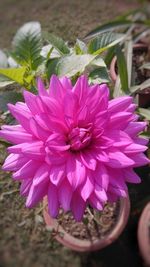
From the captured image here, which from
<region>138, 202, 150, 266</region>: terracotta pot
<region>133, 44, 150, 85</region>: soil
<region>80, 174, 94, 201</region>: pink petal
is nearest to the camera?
<region>80, 174, 94, 201</region>: pink petal

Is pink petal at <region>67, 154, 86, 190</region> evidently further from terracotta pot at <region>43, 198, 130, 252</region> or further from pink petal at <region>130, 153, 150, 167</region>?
terracotta pot at <region>43, 198, 130, 252</region>

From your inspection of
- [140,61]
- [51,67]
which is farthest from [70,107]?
[140,61]

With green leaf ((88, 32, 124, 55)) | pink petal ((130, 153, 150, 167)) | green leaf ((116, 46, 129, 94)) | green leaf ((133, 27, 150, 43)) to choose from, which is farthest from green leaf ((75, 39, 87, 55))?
green leaf ((133, 27, 150, 43))

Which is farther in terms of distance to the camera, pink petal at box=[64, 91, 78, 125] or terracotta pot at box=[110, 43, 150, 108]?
terracotta pot at box=[110, 43, 150, 108]

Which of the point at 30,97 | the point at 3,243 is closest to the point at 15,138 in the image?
the point at 30,97

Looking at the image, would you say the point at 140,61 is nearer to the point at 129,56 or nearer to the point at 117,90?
the point at 129,56

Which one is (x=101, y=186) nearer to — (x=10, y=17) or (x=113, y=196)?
(x=113, y=196)

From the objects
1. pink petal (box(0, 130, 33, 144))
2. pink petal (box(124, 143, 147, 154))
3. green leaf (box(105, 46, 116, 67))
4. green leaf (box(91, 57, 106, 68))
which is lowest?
pink petal (box(124, 143, 147, 154))

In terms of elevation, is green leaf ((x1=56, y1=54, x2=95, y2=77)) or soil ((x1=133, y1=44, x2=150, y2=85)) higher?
green leaf ((x1=56, y1=54, x2=95, y2=77))
